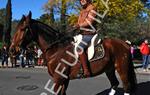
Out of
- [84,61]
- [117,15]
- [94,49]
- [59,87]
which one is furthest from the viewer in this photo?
[117,15]

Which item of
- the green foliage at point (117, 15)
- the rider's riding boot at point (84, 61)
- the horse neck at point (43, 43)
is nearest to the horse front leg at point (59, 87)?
the rider's riding boot at point (84, 61)

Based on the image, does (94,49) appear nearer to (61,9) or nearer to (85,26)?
(85,26)

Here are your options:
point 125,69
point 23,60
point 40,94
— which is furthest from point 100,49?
point 23,60

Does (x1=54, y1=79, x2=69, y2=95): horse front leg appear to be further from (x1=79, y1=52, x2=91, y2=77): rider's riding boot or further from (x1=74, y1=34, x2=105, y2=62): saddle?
(x1=74, y1=34, x2=105, y2=62): saddle

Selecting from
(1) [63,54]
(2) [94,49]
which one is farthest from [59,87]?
(2) [94,49]

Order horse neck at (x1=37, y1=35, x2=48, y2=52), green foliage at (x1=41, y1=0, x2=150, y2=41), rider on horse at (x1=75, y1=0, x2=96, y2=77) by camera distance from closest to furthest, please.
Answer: rider on horse at (x1=75, y1=0, x2=96, y2=77), horse neck at (x1=37, y1=35, x2=48, y2=52), green foliage at (x1=41, y1=0, x2=150, y2=41)

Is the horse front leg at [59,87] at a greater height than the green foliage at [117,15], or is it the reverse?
the green foliage at [117,15]

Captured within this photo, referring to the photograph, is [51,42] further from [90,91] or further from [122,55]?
[90,91]

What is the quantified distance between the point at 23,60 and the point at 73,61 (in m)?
15.6

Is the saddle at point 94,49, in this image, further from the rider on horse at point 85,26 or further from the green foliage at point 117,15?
the green foliage at point 117,15

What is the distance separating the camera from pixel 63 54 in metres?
8.45

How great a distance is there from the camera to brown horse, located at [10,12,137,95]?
8.23m

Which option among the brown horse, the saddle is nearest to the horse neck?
the brown horse

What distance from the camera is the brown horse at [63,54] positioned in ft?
27.0
